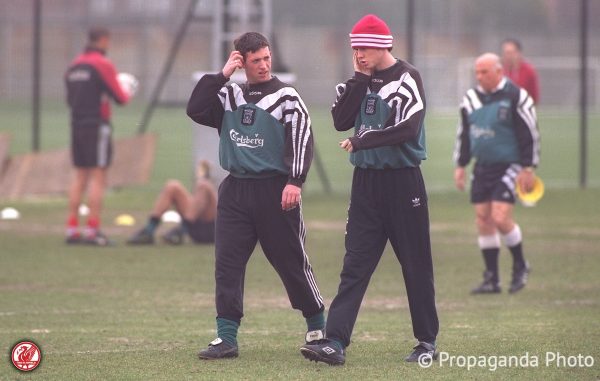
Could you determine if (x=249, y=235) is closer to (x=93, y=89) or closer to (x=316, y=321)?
(x=316, y=321)

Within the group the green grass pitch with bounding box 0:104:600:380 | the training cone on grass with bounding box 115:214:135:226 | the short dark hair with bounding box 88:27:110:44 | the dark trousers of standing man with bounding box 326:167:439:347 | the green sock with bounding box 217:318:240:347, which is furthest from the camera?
the training cone on grass with bounding box 115:214:135:226

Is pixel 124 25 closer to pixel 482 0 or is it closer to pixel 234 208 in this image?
pixel 482 0

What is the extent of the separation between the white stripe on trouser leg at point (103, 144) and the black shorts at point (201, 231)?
1.21m

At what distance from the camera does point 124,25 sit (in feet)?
99.9

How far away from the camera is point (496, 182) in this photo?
1194cm

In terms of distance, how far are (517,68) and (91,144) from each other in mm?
4782

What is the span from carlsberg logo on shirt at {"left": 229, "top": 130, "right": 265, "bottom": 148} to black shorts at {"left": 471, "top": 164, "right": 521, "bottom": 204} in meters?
4.16

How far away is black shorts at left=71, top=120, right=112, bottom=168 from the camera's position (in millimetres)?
15281

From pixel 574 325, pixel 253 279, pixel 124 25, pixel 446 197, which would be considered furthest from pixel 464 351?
pixel 124 25

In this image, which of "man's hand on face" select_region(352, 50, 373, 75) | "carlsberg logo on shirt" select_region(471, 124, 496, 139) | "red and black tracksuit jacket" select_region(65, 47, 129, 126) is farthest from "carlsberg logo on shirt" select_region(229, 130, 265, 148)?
"red and black tracksuit jacket" select_region(65, 47, 129, 126)

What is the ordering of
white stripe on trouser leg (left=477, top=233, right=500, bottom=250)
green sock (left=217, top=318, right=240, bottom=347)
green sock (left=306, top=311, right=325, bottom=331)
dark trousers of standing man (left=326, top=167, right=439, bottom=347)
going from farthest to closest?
white stripe on trouser leg (left=477, top=233, right=500, bottom=250), green sock (left=306, top=311, right=325, bottom=331), green sock (left=217, top=318, right=240, bottom=347), dark trousers of standing man (left=326, top=167, right=439, bottom=347)

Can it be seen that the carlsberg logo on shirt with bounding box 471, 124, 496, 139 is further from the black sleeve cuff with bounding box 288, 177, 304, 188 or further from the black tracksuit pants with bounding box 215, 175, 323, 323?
the black sleeve cuff with bounding box 288, 177, 304, 188

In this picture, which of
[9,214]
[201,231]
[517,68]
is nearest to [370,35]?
[201,231]

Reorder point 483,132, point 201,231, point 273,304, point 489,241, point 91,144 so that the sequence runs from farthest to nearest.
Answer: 1. point 91,144
2. point 201,231
3. point 489,241
4. point 483,132
5. point 273,304
